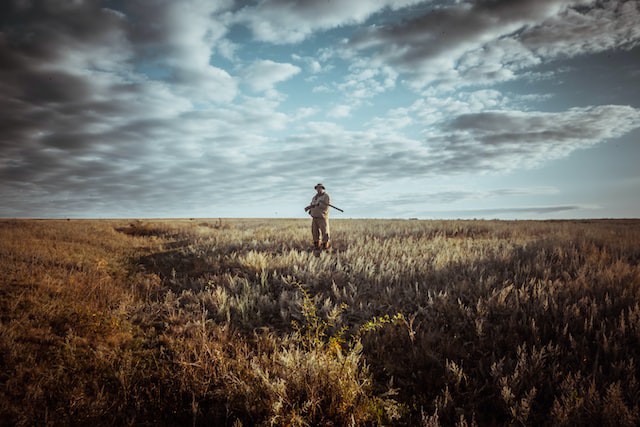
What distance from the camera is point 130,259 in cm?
1180

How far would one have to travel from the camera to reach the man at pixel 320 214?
37.3ft

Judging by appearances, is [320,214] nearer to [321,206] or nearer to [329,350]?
[321,206]

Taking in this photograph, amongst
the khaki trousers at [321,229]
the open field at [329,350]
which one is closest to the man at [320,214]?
the khaki trousers at [321,229]

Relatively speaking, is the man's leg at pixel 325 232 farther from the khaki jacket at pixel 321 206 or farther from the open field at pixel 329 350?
the open field at pixel 329 350

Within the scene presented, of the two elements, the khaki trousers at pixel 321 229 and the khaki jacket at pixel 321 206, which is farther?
the khaki trousers at pixel 321 229

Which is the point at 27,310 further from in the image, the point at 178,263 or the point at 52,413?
the point at 178,263

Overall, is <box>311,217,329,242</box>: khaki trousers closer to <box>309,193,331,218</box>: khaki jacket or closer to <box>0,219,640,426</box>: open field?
<box>309,193,331,218</box>: khaki jacket

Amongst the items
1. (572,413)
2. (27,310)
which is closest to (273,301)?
(27,310)

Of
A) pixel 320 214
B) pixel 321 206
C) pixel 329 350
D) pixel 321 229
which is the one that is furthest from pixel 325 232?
pixel 329 350

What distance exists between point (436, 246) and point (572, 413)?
8.20 m

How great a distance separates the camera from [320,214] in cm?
1131

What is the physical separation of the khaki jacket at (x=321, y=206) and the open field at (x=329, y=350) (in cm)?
367

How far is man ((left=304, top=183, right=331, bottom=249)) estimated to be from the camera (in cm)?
1138

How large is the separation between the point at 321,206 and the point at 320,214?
31 centimetres
